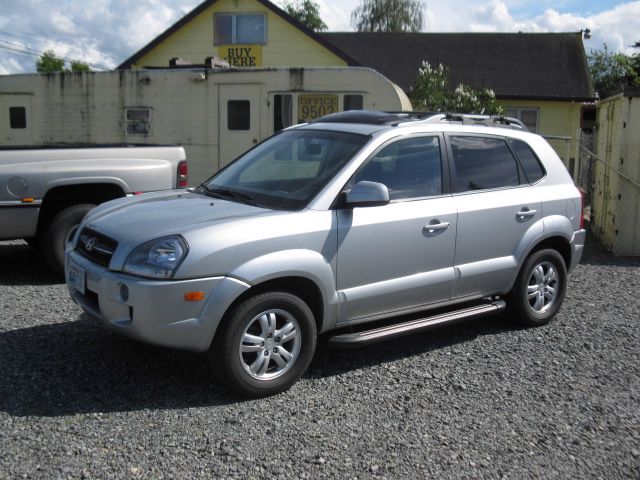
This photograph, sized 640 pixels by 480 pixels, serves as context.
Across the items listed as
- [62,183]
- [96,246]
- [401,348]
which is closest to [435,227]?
[401,348]

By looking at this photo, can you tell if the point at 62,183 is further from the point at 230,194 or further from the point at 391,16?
the point at 391,16

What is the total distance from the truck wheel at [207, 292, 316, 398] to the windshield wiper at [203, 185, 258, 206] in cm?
82

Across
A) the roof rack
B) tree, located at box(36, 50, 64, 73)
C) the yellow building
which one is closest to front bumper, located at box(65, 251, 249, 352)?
the roof rack

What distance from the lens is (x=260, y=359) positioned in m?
4.43

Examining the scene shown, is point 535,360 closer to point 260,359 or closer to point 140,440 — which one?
point 260,359

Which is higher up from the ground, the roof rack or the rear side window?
the roof rack

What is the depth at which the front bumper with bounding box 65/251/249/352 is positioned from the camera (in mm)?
4090

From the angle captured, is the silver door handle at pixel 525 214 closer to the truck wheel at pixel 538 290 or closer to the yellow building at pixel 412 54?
the truck wheel at pixel 538 290

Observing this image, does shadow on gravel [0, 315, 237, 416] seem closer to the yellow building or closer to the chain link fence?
the chain link fence

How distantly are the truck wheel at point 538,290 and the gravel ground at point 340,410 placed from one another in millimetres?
153

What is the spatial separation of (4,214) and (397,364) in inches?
168

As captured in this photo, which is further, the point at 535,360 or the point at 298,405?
the point at 535,360

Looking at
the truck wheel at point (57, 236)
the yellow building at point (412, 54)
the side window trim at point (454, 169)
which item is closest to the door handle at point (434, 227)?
the side window trim at point (454, 169)

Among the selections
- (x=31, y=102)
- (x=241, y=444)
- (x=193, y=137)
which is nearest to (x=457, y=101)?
(x=193, y=137)
